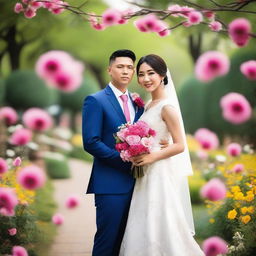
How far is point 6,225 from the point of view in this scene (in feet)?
14.0

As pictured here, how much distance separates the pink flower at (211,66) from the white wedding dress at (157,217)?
0.60 meters

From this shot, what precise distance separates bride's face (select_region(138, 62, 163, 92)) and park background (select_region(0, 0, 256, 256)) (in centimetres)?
131

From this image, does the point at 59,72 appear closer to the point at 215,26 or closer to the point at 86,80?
the point at 215,26

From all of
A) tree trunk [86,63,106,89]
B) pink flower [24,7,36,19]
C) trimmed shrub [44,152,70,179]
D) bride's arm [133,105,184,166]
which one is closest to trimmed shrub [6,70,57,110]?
trimmed shrub [44,152,70,179]

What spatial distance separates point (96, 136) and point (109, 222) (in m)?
0.61

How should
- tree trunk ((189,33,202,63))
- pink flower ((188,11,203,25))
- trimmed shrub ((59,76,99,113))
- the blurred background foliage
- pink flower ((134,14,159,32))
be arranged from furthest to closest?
trimmed shrub ((59,76,99,113)) → tree trunk ((189,33,202,63)) → the blurred background foliage → pink flower ((134,14,159,32)) → pink flower ((188,11,203,25))

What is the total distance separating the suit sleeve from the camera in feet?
11.1

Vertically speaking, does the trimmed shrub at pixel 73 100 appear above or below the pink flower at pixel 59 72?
above

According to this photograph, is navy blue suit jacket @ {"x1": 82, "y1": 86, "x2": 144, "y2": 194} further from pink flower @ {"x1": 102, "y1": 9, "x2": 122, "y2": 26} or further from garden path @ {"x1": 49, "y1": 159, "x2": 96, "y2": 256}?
garden path @ {"x1": 49, "y1": 159, "x2": 96, "y2": 256}

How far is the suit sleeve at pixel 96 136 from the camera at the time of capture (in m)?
3.39

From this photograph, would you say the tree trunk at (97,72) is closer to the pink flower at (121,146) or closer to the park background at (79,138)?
the park background at (79,138)

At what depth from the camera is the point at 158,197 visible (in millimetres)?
3510

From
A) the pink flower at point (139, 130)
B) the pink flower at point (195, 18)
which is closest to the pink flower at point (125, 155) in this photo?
the pink flower at point (139, 130)

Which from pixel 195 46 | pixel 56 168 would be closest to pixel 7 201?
pixel 56 168
